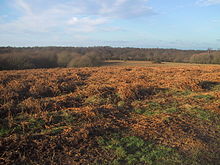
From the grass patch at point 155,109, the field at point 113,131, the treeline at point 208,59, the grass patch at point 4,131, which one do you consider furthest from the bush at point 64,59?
the treeline at point 208,59

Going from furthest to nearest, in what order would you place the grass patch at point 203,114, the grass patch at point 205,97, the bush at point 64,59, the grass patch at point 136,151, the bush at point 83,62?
1. the bush at point 64,59
2. the bush at point 83,62
3. the grass patch at point 205,97
4. the grass patch at point 203,114
5. the grass patch at point 136,151

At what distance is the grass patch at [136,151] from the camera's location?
3191mm

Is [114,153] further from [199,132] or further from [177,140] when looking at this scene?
[199,132]

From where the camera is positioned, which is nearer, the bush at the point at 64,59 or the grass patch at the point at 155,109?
the grass patch at the point at 155,109

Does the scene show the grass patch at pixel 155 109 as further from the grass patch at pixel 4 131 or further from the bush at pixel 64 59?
the bush at pixel 64 59

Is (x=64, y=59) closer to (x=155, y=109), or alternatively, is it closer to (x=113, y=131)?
(x=155, y=109)

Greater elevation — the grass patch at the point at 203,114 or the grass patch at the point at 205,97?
the grass patch at the point at 205,97

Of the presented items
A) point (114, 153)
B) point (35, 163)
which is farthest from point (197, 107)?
point (35, 163)

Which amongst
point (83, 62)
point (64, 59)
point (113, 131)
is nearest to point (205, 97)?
point (113, 131)

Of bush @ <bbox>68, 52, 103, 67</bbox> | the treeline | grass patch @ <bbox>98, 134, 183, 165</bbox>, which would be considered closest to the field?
grass patch @ <bbox>98, 134, 183, 165</bbox>

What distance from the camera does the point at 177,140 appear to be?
3.92 m

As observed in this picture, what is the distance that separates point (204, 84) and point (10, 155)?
31.9 ft

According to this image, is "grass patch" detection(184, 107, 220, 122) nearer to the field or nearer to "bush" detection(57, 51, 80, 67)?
the field

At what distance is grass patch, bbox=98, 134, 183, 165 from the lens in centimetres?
319
